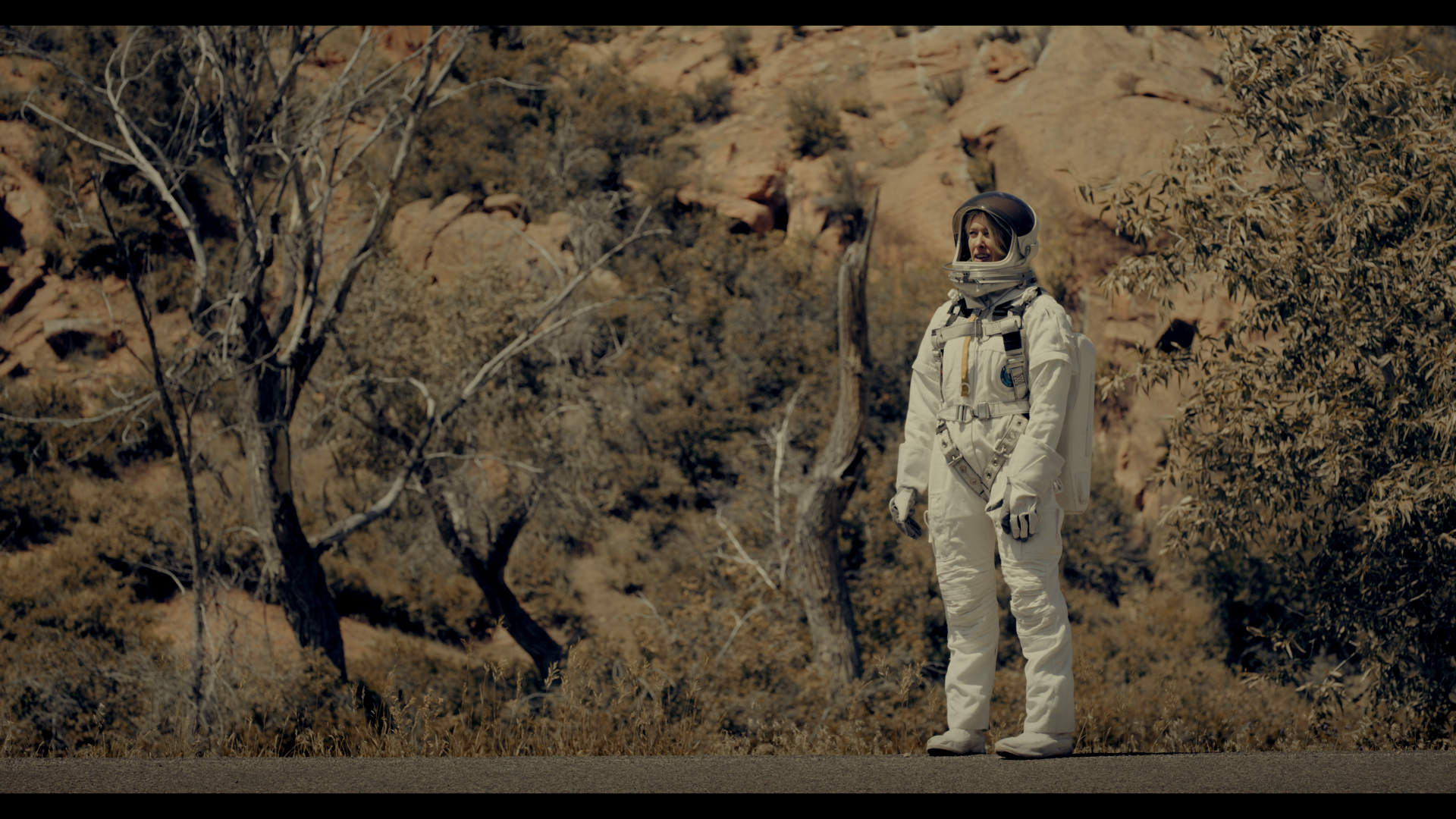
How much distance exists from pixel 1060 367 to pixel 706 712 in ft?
10.5

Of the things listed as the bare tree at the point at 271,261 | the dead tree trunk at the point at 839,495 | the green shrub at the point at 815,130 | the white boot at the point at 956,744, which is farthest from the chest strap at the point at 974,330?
the green shrub at the point at 815,130

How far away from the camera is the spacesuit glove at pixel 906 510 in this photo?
393 centimetres

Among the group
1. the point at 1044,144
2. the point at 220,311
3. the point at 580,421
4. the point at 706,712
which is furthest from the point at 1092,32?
the point at 706,712

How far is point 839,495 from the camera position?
914 centimetres

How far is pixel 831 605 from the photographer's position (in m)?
9.52

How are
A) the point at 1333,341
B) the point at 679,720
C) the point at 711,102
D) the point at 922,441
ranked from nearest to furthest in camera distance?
the point at 922,441 → the point at 679,720 → the point at 1333,341 → the point at 711,102

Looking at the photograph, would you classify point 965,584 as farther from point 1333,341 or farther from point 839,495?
point 839,495

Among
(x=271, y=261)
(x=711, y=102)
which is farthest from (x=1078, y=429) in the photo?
(x=711, y=102)

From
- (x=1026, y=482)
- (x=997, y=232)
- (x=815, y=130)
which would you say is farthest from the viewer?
(x=815, y=130)

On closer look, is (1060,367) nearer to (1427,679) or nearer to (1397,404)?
(1397,404)

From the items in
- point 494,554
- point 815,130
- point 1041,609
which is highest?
point 815,130

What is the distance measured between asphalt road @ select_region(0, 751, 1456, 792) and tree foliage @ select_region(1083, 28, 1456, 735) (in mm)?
2806

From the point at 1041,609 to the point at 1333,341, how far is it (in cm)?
365

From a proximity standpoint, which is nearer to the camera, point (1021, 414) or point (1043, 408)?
point (1043, 408)
